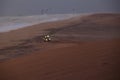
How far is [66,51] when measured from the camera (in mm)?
1761

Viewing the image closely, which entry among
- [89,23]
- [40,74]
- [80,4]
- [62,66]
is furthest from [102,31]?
[40,74]

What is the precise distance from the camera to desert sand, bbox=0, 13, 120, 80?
1.71 metres

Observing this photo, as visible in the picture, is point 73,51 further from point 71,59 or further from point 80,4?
point 80,4

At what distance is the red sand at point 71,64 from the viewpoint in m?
1.70

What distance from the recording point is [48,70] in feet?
5.72

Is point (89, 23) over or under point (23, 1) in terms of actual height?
under

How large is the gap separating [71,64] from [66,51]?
0.10 metres

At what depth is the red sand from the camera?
1.70 meters

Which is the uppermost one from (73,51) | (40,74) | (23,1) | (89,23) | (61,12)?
(23,1)

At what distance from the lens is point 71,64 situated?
174cm

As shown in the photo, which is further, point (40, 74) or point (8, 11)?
point (8, 11)

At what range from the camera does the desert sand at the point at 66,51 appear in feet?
5.62

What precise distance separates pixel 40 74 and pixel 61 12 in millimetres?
489

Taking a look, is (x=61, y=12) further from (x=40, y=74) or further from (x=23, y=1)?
(x=40, y=74)
